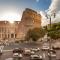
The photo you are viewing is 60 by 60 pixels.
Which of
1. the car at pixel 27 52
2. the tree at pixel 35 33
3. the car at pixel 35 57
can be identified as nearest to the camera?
the car at pixel 35 57

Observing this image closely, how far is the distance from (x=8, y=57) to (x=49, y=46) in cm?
111

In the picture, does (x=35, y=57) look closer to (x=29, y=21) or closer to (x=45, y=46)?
(x=45, y=46)

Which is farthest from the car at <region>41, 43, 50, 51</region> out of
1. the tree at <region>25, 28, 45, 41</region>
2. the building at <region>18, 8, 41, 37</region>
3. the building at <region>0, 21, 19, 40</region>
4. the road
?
the building at <region>0, 21, 19, 40</region>

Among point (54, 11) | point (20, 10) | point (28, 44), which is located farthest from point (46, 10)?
point (28, 44)

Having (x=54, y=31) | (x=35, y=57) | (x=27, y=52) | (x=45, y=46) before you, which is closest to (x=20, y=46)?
(x=27, y=52)

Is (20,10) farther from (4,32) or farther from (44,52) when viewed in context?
(44,52)

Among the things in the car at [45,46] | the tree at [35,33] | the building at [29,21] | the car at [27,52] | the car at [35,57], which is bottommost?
the car at [35,57]

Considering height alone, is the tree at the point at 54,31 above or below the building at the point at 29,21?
below

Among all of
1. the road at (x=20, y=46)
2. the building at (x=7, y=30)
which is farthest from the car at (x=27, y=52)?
the building at (x=7, y=30)

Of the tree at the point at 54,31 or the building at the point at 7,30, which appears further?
the tree at the point at 54,31

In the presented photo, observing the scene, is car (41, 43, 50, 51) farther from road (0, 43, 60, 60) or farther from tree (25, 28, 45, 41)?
tree (25, 28, 45, 41)

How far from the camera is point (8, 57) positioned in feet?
14.3

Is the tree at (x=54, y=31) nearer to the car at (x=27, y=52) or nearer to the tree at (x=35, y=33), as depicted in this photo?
the tree at (x=35, y=33)

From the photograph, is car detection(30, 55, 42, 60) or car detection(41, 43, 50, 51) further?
car detection(41, 43, 50, 51)
